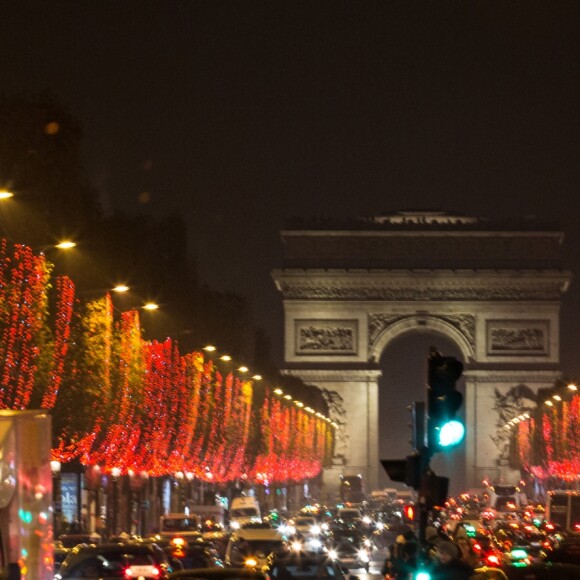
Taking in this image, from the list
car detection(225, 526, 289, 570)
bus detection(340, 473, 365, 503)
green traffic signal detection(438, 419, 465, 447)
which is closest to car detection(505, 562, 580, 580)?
green traffic signal detection(438, 419, 465, 447)

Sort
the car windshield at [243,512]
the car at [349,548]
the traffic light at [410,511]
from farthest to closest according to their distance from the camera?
the car windshield at [243,512]
the car at [349,548]
the traffic light at [410,511]

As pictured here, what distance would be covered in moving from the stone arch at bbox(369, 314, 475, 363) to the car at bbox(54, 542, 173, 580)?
328 ft

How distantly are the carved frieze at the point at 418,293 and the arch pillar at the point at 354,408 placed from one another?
4.67 meters

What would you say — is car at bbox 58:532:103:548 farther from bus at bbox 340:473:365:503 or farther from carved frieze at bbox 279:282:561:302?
carved frieze at bbox 279:282:561:302

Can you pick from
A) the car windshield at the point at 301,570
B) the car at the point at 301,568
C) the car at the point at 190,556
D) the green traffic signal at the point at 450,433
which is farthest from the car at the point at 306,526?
the green traffic signal at the point at 450,433

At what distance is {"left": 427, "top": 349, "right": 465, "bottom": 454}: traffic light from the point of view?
16.7 m

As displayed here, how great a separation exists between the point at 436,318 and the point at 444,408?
110m

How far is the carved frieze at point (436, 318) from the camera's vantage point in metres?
126

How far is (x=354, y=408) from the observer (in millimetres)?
127062

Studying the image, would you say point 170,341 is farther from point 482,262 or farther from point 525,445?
point 482,262

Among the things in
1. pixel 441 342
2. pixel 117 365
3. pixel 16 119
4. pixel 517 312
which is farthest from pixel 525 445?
pixel 16 119

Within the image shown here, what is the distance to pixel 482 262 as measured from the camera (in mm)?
126062

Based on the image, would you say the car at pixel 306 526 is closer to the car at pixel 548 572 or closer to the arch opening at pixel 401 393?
the car at pixel 548 572

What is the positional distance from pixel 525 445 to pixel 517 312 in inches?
488
